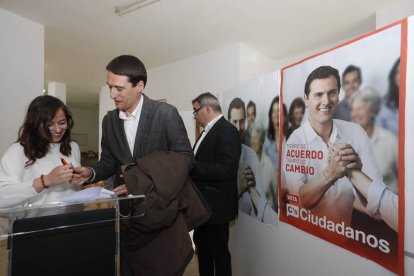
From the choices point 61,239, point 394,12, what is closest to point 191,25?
point 394,12

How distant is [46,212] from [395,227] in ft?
4.03

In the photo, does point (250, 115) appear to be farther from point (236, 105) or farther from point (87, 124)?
point (87, 124)

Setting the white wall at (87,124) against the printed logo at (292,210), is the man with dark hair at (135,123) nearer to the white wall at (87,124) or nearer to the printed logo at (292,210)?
the printed logo at (292,210)

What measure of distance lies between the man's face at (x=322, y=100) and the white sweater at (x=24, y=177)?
1287 millimetres

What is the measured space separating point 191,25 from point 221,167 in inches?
64.5

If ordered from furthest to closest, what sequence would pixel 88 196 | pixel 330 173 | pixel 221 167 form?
1. pixel 221 167
2. pixel 330 173
3. pixel 88 196

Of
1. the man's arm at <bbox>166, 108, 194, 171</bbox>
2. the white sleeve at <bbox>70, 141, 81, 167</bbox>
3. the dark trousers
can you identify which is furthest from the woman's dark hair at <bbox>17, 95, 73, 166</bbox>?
the dark trousers

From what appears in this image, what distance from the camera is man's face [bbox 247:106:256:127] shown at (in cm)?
206

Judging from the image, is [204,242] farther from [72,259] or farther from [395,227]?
[72,259]

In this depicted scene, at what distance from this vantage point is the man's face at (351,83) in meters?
1.17

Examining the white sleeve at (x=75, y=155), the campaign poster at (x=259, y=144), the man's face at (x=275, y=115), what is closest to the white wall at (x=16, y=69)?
the white sleeve at (x=75, y=155)

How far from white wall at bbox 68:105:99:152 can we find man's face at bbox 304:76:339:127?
30.4ft

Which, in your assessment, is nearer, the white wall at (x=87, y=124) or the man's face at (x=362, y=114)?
the man's face at (x=362, y=114)

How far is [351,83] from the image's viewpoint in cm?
120
